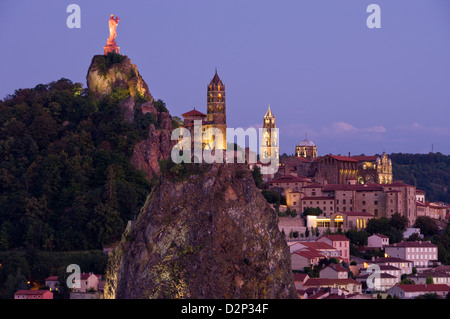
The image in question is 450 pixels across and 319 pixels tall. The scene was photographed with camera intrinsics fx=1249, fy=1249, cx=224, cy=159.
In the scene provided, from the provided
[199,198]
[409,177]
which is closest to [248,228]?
[199,198]

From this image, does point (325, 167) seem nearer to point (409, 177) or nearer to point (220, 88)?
point (220, 88)

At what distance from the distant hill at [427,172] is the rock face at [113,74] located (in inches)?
2112

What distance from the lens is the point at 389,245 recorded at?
8012cm

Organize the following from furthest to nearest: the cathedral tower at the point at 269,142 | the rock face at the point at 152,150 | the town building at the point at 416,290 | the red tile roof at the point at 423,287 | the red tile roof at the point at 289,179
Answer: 1. the cathedral tower at the point at 269,142
2. the red tile roof at the point at 289,179
3. the rock face at the point at 152,150
4. the red tile roof at the point at 423,287
5. the town building at the point at 416,290

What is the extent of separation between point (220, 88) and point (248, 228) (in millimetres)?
13260

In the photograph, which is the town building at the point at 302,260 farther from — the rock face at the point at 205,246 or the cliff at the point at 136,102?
the cliff at the point at 136,102

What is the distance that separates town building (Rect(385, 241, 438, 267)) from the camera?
259ft

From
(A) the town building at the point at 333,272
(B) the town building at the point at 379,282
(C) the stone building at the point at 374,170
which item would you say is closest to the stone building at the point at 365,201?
(C) the stone building at the point at 374,170

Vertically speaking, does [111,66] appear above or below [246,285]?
above

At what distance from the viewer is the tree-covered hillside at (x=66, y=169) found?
7906cm

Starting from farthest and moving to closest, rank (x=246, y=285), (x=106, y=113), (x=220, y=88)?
(x=106, y=113) → (x=220, y=88) → (x=246, y=285)

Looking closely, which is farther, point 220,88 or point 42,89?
point 42,89

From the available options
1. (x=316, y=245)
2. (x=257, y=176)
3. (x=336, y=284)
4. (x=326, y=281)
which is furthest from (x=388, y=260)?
(x=257, y=176)

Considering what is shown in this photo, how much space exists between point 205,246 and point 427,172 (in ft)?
291
